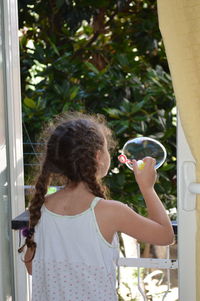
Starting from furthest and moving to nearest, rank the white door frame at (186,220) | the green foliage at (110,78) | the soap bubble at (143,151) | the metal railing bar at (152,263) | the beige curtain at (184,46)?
the green foliage at (110,78), the metal railing bar at (152,263), the soap bubble at (143,151), the white door frame at (186,220), the beige curtain at (184,46)

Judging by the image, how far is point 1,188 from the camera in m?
1.88

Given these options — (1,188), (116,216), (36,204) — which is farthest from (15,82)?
(116,216)

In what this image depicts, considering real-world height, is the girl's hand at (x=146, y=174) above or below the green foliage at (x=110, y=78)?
below

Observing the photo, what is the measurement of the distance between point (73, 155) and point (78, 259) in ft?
1.00

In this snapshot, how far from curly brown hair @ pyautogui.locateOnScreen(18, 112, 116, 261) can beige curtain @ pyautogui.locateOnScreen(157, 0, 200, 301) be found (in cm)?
33

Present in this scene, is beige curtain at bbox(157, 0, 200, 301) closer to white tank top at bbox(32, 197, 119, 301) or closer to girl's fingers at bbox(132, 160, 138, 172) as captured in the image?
girl's fingers at bbox(132, 160, 138, 172)

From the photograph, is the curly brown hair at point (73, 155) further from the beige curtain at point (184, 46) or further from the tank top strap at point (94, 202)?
the beige curtain at point (184, 46)

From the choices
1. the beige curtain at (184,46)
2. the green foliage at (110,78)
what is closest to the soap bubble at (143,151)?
the beige curtain at (184,46)

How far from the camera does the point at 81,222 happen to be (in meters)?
1.52

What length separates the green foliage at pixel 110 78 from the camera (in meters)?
3.12

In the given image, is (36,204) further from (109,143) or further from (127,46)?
(127,46)

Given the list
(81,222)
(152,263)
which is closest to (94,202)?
(81,222)

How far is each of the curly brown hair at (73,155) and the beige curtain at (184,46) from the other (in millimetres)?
325

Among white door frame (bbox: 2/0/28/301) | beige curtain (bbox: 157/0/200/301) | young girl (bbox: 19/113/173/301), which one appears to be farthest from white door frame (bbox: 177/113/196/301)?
white door frame (bbox: 2/0/28/301)
